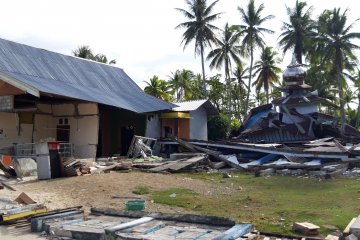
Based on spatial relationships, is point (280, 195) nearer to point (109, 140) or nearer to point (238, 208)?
point (238, 208)

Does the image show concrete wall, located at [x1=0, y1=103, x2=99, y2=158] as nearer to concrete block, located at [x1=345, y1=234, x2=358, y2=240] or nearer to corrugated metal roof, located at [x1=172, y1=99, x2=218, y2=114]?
corrugated metal roof, located at [x1=172, y1=99, x2=218, y2=114]

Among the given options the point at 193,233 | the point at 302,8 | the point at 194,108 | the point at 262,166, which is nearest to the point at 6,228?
the point at 193,233

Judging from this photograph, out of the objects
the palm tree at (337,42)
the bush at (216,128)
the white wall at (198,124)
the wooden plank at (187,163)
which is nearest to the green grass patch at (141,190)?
the wooden plank at (187,163)

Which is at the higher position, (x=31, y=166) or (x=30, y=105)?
(x=30, y=105)

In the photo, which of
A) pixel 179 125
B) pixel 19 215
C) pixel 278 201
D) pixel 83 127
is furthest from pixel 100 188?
pixel 179 125

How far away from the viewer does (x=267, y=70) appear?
51.7 metres

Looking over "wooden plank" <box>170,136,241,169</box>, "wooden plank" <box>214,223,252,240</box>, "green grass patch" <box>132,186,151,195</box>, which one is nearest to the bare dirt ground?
"green grass patch" <box>132,186,151,195</box>

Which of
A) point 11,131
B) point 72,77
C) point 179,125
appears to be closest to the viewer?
point 11,131

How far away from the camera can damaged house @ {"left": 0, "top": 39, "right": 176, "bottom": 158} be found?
22250 mm

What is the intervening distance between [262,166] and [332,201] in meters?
8.09

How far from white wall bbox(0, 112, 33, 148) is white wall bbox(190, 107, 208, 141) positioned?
11.8 m

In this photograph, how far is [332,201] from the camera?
11.1 m

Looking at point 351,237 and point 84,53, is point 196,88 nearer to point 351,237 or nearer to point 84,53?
point 84,53

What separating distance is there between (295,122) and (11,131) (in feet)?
60.2
